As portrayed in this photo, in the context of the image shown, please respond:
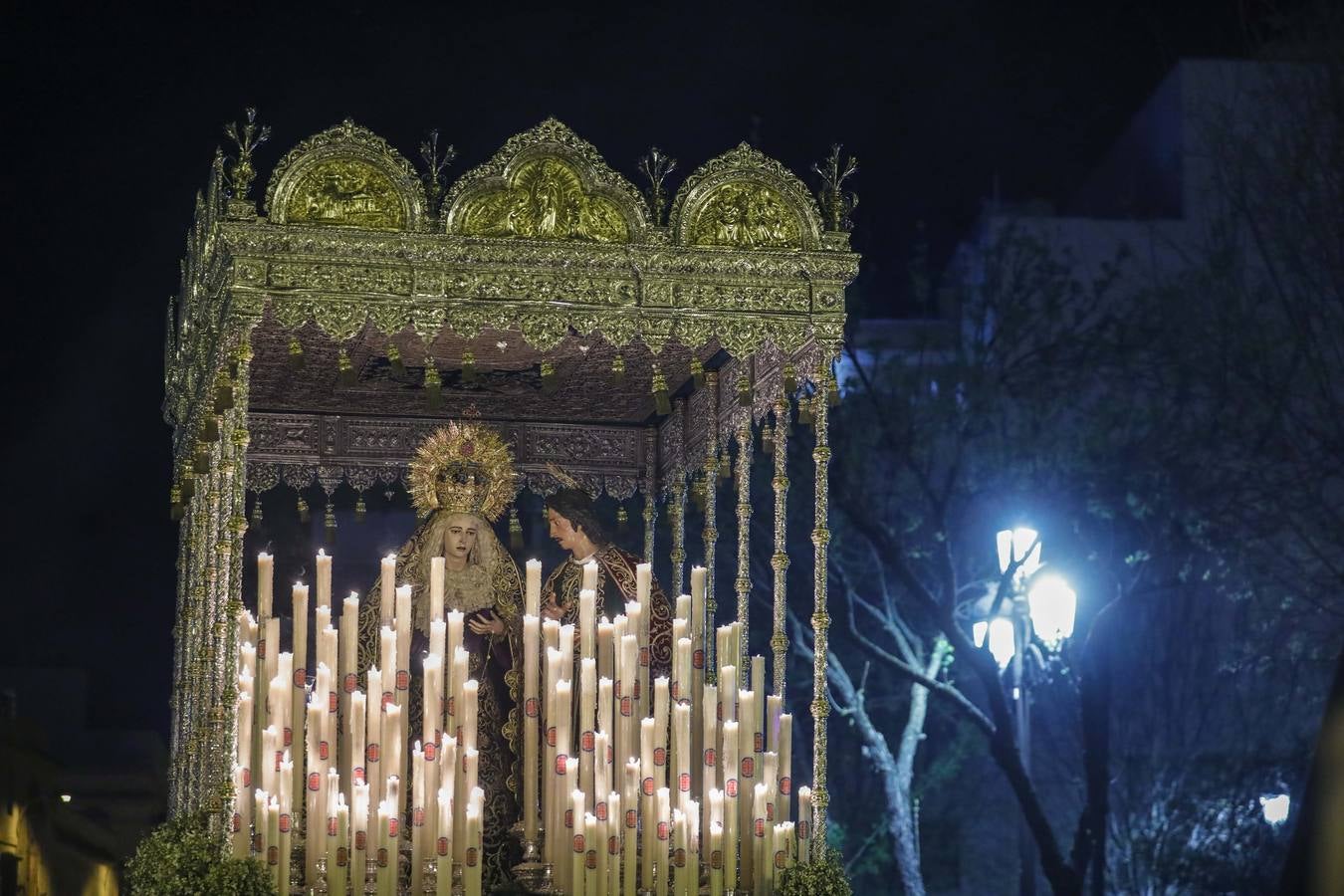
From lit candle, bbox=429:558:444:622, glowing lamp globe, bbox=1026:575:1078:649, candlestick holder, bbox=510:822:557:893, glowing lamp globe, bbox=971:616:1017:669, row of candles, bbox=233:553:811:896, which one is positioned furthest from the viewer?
glowing lamp globe, bbox=971:616:1017:669

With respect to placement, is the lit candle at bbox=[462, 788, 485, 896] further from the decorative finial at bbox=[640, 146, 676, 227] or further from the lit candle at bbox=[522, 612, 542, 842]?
the decorative finial at bbox=[640, 146, 676, 227]

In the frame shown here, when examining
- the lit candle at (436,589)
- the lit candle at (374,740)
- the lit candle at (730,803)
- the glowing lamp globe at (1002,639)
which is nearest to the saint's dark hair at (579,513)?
the lit candle at (436,589)

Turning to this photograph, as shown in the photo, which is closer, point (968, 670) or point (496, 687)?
point (496, 687)

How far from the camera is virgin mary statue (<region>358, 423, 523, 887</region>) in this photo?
8320 mm

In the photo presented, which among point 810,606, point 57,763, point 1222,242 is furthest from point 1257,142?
point 57,763

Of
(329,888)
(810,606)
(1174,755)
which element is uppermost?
(810,606)

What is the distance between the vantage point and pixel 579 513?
875 centimetres

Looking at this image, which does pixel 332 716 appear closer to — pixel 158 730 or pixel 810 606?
pixel 158 730

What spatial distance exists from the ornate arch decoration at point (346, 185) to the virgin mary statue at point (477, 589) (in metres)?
1.69

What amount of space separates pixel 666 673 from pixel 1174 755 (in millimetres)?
10466

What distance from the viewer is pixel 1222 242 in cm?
1605

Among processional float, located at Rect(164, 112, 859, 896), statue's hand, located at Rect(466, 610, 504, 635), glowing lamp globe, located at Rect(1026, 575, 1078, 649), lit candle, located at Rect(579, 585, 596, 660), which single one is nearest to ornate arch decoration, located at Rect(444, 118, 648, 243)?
processional float, located at Rect(164, 112, 859, 896)

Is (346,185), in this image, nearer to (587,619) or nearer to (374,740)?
(587,619)

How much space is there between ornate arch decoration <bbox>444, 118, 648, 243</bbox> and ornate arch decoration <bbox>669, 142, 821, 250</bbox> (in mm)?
221
